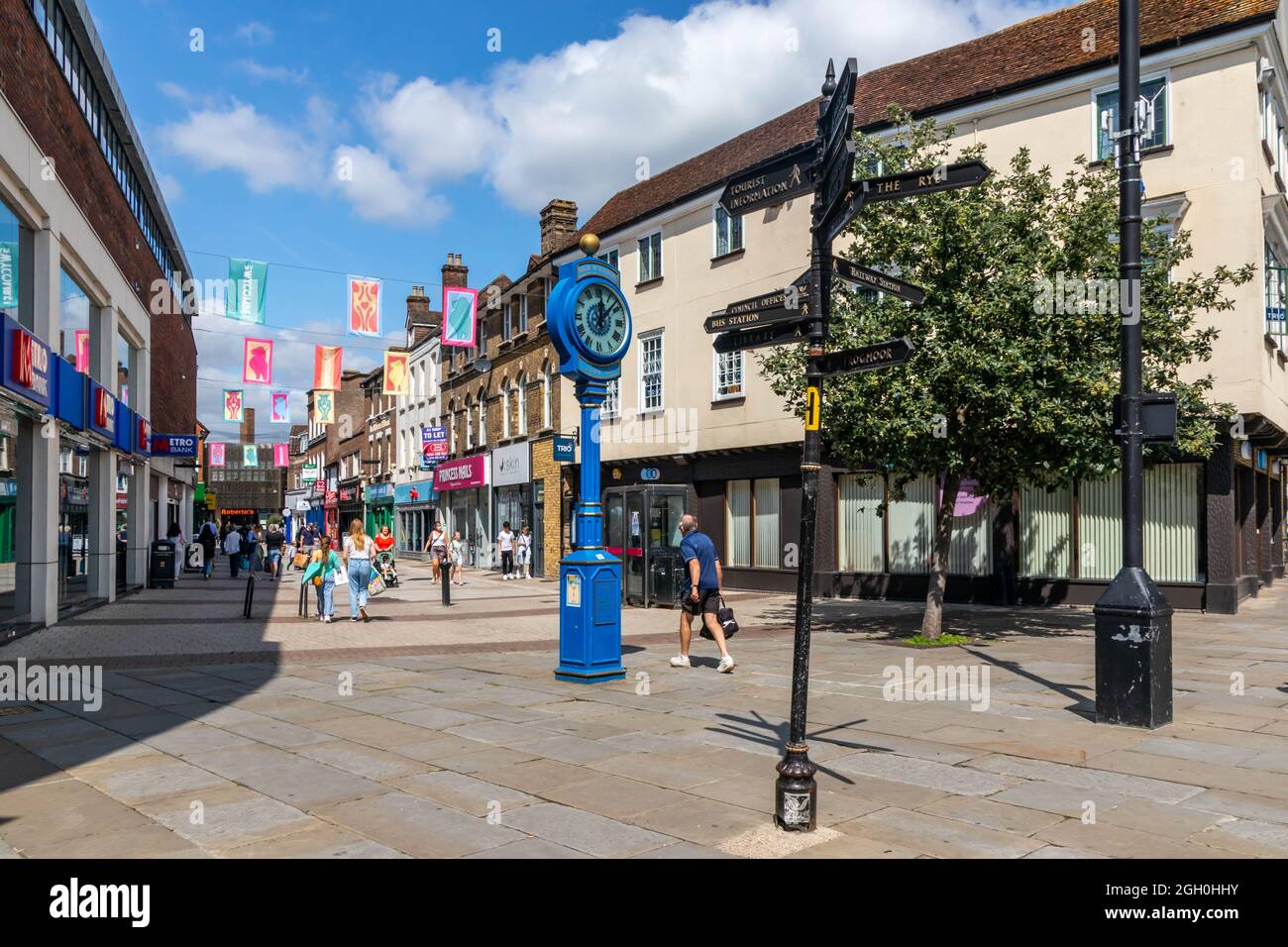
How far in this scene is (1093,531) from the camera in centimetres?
1953

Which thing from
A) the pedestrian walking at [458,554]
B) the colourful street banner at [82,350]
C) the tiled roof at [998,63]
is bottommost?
the pedestrian walking at [458,554]

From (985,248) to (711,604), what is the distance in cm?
603

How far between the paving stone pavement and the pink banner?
2586 cm

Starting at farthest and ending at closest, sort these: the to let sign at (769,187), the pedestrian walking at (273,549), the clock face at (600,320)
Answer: the pedestrian walking at (273,549) → the clock face at (600,320) → the to let sign at (769,187)

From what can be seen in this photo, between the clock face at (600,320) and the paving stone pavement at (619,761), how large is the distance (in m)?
3.70

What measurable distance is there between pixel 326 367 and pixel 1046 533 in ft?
67.3

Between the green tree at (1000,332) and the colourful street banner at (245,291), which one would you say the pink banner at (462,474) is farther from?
the green tree at (1000,332)

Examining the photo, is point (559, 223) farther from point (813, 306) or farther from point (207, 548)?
point (813, 306)

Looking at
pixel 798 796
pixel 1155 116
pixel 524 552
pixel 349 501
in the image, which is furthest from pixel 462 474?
pixel 798 796

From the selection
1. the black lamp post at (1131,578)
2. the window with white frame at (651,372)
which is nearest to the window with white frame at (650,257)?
the window with white frame at (651,372)

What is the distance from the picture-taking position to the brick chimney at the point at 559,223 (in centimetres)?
3550

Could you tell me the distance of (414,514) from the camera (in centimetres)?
5125

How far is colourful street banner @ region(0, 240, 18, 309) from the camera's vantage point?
543 inches
